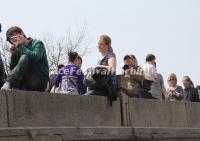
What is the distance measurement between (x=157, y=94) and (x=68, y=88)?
3021 mm

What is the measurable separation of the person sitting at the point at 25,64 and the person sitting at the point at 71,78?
1.20 metres

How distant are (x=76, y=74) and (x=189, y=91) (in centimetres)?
459

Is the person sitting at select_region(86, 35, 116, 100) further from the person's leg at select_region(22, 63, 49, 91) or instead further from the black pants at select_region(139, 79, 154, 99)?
the black pants at select_region(139, 79, 154, 99)

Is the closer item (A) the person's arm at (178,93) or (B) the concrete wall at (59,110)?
(B) the concrete wall at (59,110)

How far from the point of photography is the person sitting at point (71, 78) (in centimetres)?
1080

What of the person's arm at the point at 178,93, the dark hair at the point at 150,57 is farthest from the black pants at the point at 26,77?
the person's arm at the point at 178,93

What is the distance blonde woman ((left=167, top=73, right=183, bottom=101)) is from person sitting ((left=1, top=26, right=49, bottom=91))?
4.98 metres

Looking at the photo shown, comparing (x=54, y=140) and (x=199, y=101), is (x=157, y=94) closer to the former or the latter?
(x=199, y=101)

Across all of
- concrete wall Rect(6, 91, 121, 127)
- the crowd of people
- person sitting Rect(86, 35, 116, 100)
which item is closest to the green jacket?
the crowd of people

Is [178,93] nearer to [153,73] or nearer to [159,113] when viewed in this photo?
[153,73]

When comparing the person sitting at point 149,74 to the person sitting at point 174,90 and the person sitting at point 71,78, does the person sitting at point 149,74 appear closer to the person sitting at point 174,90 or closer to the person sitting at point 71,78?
the person sitting at point 174,90

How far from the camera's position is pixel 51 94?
952cm

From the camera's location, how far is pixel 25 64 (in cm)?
923

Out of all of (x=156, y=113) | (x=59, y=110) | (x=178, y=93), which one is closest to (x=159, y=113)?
(x=156, y=113)
